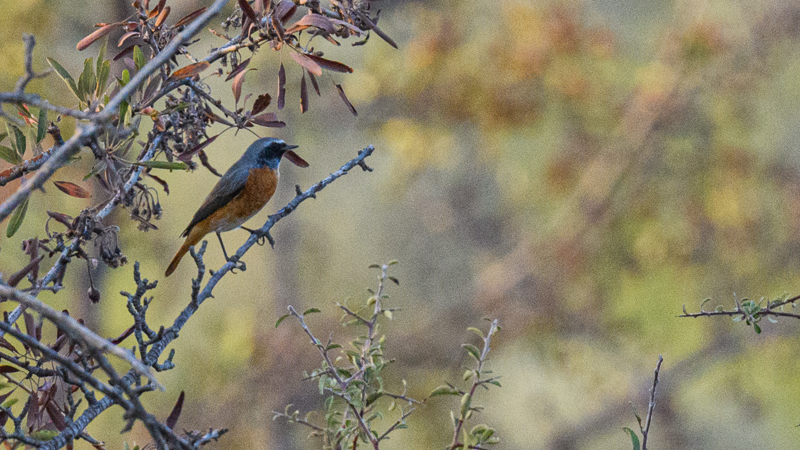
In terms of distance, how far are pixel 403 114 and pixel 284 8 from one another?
6.84 m

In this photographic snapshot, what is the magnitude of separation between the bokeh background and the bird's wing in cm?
359

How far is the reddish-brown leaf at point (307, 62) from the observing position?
1863 mm

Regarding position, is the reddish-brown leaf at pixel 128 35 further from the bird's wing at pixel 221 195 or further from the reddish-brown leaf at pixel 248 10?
the bird's wing at pixel 221 195

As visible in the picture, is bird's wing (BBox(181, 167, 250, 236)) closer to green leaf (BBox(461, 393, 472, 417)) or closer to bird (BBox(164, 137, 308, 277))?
bird (BBox(164, 137, 308, 277))

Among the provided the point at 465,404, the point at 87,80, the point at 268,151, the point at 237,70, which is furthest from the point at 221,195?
the point at 465,404

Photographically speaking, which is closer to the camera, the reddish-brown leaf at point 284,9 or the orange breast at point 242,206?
the reddish-brown leaf at point 284,9

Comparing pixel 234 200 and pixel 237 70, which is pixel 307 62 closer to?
pixel 237 70

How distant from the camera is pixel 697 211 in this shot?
→ 27.7ft

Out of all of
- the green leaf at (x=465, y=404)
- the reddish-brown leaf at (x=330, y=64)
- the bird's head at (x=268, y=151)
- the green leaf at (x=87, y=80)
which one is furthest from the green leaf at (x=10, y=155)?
the bird's head at (x=268, y=151)

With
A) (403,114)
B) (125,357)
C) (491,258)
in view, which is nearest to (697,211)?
(491,258)

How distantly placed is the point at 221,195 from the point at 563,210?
5.19m

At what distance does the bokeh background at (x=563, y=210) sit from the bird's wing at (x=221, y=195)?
3590 millimetres

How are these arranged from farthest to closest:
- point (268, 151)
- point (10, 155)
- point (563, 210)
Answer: point (563, 210), point (268, 151), point (10, 155)

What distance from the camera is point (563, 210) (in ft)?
28.6
